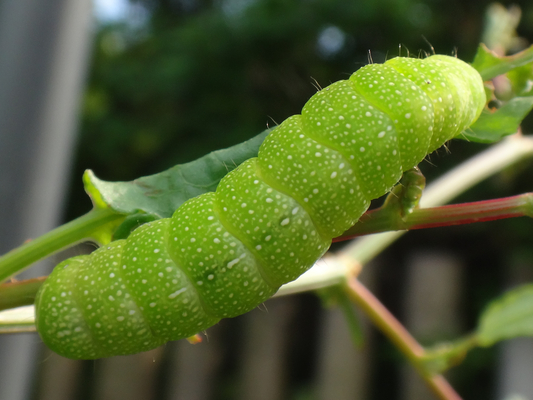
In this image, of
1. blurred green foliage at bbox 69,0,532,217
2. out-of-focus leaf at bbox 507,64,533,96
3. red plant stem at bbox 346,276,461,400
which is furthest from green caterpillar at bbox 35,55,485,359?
blurred green foliage at bbox 69,0,532,217

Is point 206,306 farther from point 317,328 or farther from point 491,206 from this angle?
point 317,328

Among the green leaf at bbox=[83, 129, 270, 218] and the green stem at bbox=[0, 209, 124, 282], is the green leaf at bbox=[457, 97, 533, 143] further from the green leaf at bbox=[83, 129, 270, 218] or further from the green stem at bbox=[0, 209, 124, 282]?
the green stem at bbox=[0, 209, 124, 282]

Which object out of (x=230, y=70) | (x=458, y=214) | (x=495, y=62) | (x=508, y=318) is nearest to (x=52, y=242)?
(x=458, y=214)

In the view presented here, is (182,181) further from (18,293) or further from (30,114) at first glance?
(30,114)

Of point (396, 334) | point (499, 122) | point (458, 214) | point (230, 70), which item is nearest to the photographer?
point (458, 214)

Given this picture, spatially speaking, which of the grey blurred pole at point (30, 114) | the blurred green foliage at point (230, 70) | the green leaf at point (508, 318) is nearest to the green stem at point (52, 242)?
the grey blurred pole at point (30, 114)
